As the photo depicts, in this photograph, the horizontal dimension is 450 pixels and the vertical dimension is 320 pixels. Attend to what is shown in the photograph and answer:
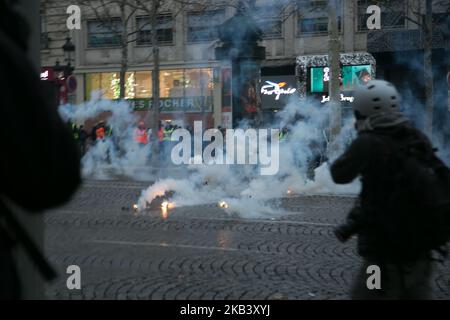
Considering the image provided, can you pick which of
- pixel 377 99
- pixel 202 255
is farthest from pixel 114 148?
pixel 377 99

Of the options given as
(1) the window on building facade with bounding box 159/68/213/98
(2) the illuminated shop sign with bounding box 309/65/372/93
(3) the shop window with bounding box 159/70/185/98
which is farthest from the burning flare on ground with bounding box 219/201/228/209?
(3) the shop window with bounding box 159/70/185/98

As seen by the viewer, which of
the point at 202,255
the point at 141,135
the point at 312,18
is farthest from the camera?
the point at 312,18

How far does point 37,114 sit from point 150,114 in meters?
30.5

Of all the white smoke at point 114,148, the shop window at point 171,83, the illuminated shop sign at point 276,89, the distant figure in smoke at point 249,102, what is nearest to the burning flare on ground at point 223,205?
the distant figure in smoke at point 249,102

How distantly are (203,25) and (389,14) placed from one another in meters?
8.40

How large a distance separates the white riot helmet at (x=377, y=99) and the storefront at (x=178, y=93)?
27727mm

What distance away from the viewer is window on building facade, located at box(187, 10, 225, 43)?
23.5 m

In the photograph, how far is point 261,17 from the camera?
837 inches

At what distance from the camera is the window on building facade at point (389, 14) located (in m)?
23.5

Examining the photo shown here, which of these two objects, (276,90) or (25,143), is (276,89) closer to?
(276,90)

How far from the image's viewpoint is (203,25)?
26.0 metres

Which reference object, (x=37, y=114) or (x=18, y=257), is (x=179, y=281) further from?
(x=37, y=114)

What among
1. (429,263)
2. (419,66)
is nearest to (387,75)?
(419,66)

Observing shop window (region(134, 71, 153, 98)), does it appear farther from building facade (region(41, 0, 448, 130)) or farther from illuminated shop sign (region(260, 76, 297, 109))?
illuminated shop sign (region(260, 76, 297, 109))
